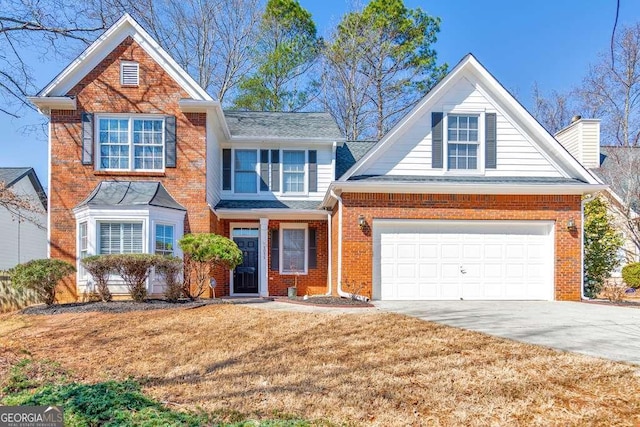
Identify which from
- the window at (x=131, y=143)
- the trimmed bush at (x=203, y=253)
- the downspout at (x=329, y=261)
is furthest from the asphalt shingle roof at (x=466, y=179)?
the window at (x=131, y=143)

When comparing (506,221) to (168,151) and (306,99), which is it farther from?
(306,99)

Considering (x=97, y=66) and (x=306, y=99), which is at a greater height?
(x=306, y=99)

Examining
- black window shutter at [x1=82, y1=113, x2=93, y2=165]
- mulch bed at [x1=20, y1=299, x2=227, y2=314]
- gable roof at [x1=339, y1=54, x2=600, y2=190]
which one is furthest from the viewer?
black window shutter at [x1=82, y1=113, x2=93, y2=165]

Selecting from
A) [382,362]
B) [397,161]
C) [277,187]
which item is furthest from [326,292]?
[382,362]

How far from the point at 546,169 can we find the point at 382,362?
9.73m

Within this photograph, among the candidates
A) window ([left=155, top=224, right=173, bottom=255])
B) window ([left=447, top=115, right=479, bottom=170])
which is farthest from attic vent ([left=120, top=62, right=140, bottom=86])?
window ([left=447, top=115, right=479, bottom=170])

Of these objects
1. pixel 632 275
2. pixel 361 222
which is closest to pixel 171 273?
pixel 361 222

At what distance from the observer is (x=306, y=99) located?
26.2 metres

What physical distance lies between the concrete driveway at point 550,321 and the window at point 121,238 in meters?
6.75

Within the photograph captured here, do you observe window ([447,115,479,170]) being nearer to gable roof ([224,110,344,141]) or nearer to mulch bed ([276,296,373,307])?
gable roof ([224,110,344,141])

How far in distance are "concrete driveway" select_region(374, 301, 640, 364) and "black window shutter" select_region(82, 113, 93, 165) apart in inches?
364

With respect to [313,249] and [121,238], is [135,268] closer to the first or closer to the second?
[121,238]

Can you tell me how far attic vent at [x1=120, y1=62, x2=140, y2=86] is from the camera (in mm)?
13164

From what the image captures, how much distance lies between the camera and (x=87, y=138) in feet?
42.7
